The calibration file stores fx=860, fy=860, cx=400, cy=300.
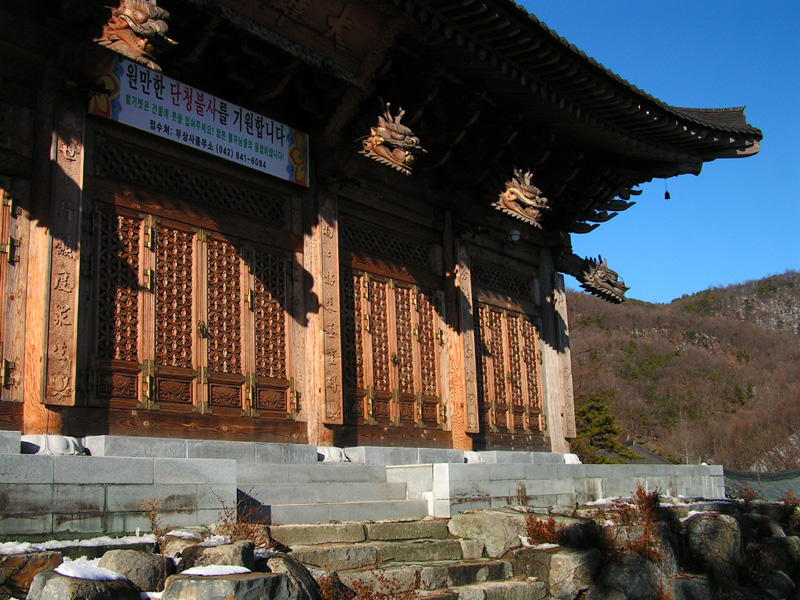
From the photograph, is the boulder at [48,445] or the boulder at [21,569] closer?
the boulder at [21,569]

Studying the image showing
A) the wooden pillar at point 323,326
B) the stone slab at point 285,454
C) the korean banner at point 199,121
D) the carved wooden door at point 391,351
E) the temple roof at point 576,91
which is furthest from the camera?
the carved wooden door at point 391,351

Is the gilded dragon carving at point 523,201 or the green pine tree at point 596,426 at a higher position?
the gilded dragon carving at point 523,201

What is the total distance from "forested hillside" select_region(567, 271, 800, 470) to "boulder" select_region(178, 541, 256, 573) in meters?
40.7

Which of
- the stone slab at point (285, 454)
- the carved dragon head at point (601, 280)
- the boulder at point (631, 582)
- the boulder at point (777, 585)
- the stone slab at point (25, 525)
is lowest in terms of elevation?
the boulder at point (777, 585)

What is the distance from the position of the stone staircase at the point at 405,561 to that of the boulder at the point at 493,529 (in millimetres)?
93

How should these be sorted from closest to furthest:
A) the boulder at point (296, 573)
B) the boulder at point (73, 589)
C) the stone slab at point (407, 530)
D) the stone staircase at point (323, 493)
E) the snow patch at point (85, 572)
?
the boulder at point (73, 589), the snow patch at point (85, 572), the boulder at point (296, 573), the stone slab at point (407, 530), the stone staircase at point (323, 493)

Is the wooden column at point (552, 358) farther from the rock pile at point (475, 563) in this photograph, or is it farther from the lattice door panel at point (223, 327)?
the lattice door panel at point (223, 327)

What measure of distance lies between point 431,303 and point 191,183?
387cm

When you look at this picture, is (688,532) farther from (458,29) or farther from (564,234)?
(564,234)

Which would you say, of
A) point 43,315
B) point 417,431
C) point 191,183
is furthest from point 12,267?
point 417,431

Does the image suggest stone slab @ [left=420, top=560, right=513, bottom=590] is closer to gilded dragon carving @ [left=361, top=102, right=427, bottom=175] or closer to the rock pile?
the rock pile

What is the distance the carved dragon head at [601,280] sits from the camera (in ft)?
45.7

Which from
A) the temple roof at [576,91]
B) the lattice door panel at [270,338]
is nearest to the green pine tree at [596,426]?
the temple roof at [576,91]

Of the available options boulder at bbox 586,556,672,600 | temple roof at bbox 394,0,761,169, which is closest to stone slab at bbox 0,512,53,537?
boulder at bbox 586,556,672,600
